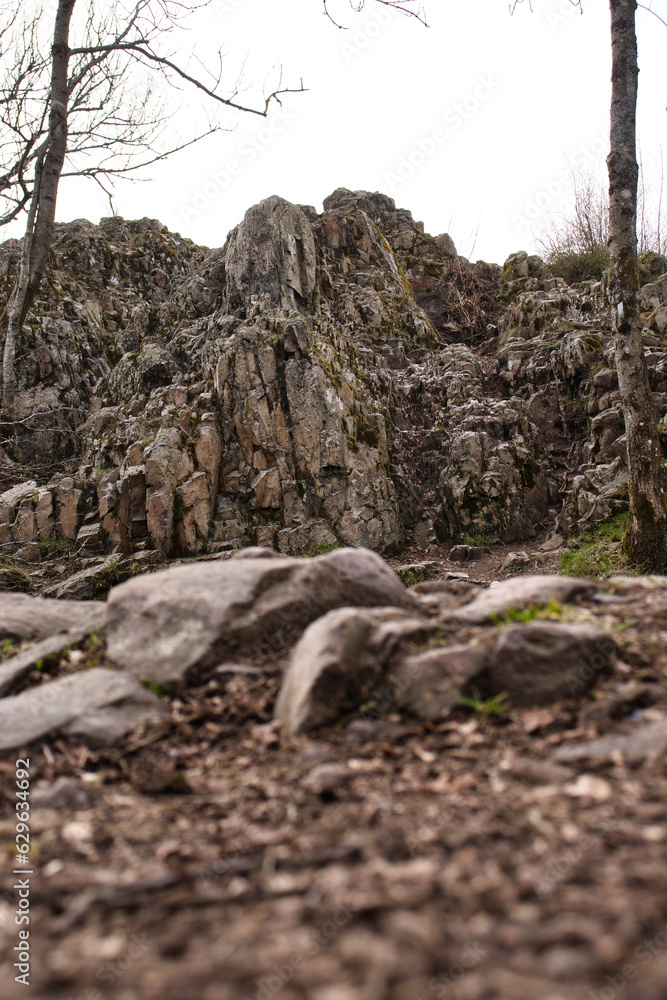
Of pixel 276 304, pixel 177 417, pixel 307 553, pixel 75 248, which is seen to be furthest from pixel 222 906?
pixel 75 248

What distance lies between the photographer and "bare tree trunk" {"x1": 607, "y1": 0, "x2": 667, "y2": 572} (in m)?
6.96

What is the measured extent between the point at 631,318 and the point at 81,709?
7.40 m

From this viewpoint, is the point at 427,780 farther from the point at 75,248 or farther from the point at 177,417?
the point at 75,248

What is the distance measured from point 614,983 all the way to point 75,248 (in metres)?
19.9

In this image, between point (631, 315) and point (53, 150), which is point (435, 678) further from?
point (53, 150)

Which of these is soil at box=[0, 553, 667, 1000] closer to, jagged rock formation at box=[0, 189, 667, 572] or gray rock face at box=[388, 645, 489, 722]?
gray rock face at box=[388, 645, 489, 722]

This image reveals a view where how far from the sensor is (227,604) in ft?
11.2

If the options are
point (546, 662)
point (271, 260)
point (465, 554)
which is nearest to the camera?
point (546, 662)

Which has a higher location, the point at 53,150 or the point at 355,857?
the point at 53,150

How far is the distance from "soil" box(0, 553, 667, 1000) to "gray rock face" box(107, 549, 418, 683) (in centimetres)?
38

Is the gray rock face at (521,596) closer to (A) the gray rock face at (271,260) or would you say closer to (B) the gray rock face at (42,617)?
(B) the gray rock face at (42,617)

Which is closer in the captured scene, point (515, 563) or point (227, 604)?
point (227, 604)

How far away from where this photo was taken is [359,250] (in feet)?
54.9

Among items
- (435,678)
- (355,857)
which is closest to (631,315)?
(435,678)
